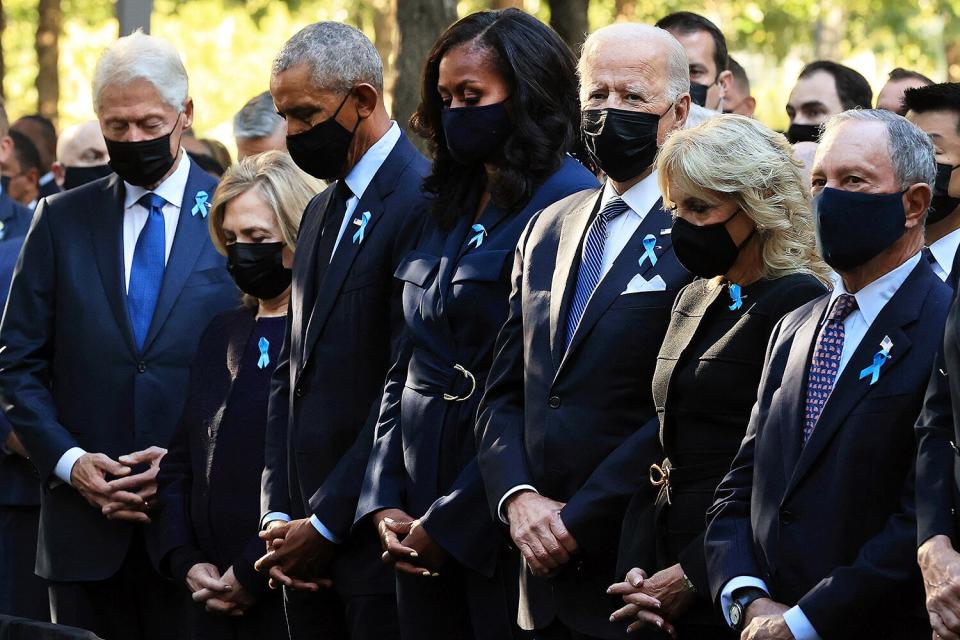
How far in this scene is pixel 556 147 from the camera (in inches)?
228

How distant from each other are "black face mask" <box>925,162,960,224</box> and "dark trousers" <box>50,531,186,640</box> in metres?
3.47

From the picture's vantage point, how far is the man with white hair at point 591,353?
16.6 feet

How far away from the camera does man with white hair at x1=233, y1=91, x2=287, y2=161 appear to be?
9.09 metres

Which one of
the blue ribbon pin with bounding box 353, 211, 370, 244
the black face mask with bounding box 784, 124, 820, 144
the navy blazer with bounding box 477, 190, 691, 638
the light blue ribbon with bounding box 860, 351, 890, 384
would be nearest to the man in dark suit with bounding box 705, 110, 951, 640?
the light blue ribbon with bounding box 860, 351, 890, 384

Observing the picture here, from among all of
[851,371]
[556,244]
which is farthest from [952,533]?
[556,244]

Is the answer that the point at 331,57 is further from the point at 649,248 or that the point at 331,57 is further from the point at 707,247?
the point at 707,247

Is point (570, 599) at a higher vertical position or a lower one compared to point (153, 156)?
lower

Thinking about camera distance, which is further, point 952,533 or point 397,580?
point 397,580

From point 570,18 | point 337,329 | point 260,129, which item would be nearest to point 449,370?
point 337,329

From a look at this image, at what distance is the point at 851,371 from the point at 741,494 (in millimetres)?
521

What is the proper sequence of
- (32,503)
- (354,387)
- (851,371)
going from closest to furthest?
(851,371), (354,387), (32,503)

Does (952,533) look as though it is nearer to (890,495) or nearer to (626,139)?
(890,495)

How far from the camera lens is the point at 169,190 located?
721 cm

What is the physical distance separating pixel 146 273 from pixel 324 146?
1.27 metres
